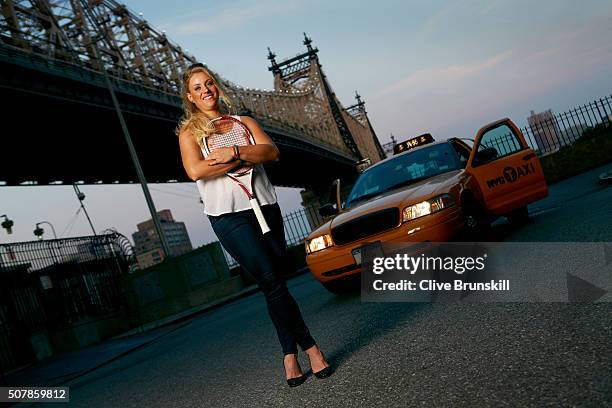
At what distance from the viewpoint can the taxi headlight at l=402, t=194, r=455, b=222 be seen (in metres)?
5.22

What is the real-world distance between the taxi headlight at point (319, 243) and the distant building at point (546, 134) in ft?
49.5

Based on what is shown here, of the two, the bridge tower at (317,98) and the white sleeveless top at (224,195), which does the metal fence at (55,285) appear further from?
the bridge tower at (317,98)

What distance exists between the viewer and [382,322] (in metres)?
4.22

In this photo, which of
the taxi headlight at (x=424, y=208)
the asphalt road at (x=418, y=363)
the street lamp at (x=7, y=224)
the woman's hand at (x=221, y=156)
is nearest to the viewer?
the asphalt road at (x=418, y=363)

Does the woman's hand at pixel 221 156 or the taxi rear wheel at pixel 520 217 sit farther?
the taxi rear wheel at pixel 520 217

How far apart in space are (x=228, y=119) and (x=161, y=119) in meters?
23.9

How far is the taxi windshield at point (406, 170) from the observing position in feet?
21.4

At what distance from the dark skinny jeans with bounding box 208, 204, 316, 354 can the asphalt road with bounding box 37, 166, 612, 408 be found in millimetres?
312

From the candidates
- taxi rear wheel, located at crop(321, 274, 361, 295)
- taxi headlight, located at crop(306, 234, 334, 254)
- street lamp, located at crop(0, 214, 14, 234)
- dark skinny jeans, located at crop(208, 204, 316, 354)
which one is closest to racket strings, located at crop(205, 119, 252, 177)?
dark skinny jeans, located at crop(208, 204, 316, 354)

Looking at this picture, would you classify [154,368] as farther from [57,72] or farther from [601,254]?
[57,72]

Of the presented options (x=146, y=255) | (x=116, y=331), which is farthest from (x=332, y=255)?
(x=146, y=255)

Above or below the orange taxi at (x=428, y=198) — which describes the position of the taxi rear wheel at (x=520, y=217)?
below

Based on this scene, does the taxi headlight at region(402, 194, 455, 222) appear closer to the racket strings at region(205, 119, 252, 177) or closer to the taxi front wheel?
the taxi front wheel

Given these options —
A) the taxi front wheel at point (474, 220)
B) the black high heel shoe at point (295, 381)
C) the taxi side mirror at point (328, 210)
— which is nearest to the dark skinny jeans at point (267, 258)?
the black high heel shoe at point (295, 381)
